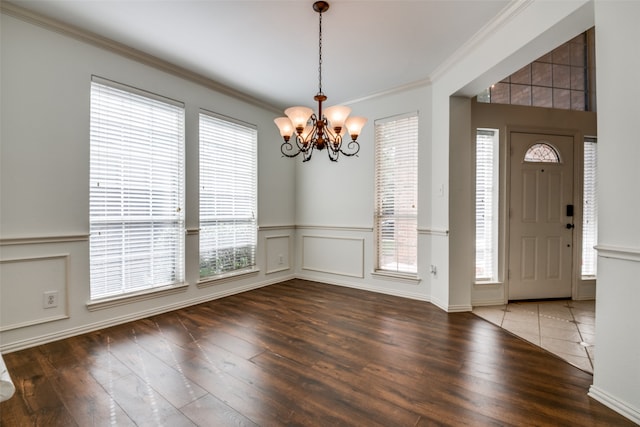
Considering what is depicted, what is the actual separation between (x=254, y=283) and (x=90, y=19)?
3446 millimetres

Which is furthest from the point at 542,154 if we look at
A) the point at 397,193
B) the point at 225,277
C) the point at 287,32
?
the point at 225,277

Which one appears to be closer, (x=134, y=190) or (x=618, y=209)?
(x=618, y=209)

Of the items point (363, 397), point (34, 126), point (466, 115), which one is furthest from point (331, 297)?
point (34, 126)

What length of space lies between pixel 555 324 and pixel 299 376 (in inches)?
106

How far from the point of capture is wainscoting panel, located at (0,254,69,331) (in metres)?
2.37

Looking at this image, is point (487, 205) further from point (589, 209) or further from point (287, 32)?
point (287, 32)

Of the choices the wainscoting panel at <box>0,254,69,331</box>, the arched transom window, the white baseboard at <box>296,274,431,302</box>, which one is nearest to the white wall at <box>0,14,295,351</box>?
the wainscoting panel at <box>0,254,69,331</box>

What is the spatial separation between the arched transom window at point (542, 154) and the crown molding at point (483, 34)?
153 centimetres

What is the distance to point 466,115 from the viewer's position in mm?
3391

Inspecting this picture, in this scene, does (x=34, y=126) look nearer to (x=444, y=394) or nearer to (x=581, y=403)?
(x=444, y=394)

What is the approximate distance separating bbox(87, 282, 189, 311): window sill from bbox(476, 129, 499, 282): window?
365cm

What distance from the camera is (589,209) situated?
3857 mm

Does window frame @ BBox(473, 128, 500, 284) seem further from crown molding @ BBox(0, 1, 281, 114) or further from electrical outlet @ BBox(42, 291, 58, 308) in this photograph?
electrical outlet @ BBox(42, 291, 58, 308)

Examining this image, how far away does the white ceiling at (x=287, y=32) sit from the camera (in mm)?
2385
